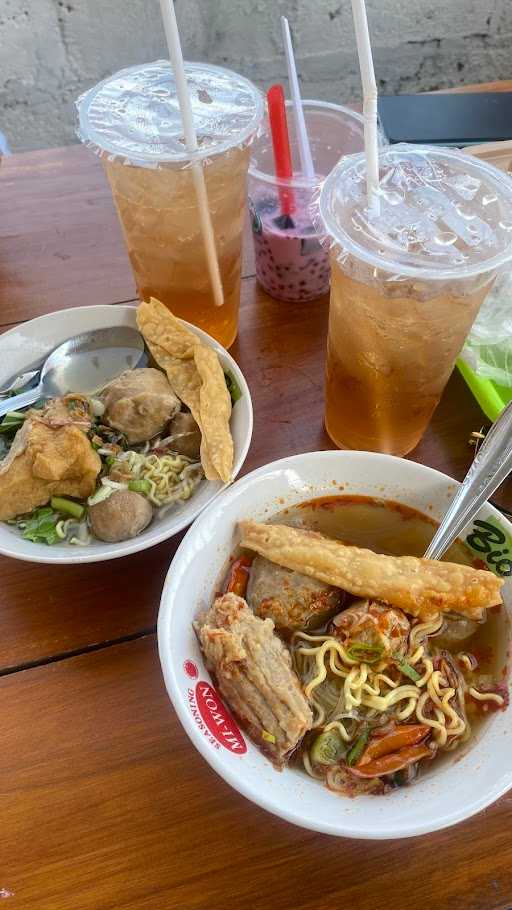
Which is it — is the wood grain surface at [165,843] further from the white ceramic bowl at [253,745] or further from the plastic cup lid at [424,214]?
the plastic cup lid at [424,214]

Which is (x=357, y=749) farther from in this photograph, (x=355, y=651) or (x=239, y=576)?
(x=239, y=576)

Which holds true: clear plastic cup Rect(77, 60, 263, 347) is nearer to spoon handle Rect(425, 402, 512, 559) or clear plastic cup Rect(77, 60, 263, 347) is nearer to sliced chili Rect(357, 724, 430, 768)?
spoon handle Rect(425, 402, 512, 559)

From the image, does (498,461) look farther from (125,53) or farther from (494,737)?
(125,53)

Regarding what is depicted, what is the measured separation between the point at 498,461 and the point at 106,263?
1.11 m

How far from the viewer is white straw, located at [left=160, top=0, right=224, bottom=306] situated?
1.08 meters

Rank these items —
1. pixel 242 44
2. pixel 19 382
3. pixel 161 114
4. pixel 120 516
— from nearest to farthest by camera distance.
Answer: pixel 120 516 → pixel 161 114 → pixel 19 382 → pixel 242 44

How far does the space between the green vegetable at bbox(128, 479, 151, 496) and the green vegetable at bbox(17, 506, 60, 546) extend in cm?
14

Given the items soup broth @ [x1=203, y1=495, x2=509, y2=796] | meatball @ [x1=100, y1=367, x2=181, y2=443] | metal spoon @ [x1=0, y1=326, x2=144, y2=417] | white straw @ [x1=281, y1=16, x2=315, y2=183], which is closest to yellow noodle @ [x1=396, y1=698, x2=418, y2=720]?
soup broth @ [x1=203, y1=495, x2=509, y2=796]

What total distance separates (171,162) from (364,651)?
2.87 feet

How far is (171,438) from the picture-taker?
1317 millimetres

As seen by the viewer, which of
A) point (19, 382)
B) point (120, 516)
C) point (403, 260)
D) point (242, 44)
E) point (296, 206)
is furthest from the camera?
point (242, 44)

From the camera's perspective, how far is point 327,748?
955 millimetres

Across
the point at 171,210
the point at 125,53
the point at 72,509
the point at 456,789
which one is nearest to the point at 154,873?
the point at 456,789

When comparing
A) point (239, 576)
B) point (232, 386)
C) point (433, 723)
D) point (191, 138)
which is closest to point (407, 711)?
point (433, 723)
